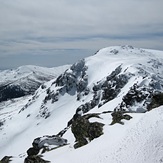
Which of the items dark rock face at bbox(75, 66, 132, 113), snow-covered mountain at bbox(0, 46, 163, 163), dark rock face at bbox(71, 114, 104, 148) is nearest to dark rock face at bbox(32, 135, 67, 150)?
snow-covered mountain at bbox(0, 46, 163, 163)

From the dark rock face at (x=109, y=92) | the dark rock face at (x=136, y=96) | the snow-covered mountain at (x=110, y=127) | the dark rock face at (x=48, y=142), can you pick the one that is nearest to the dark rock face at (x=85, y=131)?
the snow-covered mountain at (x=110, y=127)

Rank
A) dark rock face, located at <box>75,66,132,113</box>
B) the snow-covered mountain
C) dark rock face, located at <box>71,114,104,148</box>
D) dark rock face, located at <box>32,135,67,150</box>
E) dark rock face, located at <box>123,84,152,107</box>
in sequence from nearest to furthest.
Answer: the snow-covered mountain → dark rock face, located at <box>71,114,104,148</box> → dark rock face, located at <box>32,135,67,150</box> → dark rock face, located at <box>123,84,152,107</box> → dark rock face, located at <box>75,66,132,113</box>

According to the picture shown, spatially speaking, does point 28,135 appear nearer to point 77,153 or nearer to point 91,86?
point 91,86

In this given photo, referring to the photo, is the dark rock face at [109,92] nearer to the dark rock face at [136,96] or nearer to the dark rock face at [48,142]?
the dark rock face at [136,96]

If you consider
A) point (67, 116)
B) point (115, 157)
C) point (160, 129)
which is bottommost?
point (67, 116)

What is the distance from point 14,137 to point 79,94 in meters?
53.3

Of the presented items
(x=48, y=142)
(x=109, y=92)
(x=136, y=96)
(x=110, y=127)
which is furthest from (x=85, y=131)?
(x=109, y=92)

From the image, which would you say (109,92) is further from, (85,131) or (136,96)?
(85,131)

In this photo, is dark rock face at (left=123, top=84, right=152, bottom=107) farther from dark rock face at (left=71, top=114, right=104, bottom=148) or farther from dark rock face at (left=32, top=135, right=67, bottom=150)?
dark rock face at (left=71, top=114, right=104, bottom=148)

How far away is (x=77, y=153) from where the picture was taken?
114 ft

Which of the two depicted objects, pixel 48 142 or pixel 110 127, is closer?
pixel 110 127

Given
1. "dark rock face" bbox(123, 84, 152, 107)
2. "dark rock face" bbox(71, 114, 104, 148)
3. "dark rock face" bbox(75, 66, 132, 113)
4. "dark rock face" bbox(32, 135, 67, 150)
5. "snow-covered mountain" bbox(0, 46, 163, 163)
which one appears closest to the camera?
"snow-covered mountain" bbox(0, 46, 163, 163)

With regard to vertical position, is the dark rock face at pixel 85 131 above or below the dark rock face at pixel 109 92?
above

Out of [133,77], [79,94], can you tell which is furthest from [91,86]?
[133,77]
